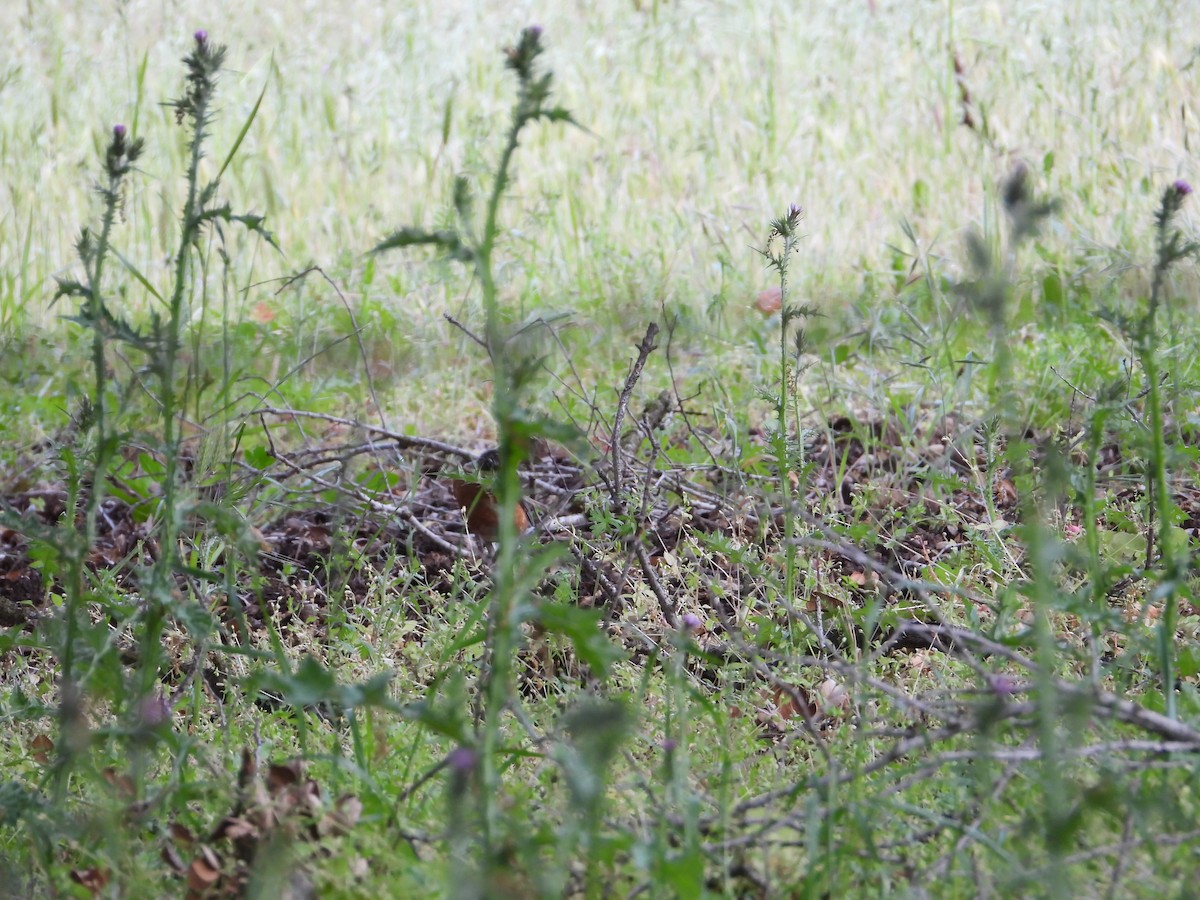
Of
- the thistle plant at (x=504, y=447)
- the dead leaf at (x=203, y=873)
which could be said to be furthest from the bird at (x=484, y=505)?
the thistle plant at (x=504, y=447)

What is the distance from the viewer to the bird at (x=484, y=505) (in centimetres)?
234

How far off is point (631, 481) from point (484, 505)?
0.32 metres

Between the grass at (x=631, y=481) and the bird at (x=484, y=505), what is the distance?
0.20 ft

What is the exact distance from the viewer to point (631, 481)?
2.43 metres

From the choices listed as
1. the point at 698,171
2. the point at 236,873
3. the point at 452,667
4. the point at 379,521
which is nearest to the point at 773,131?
the point at 698,171

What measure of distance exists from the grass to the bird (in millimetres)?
60

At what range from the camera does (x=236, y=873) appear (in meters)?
1.33

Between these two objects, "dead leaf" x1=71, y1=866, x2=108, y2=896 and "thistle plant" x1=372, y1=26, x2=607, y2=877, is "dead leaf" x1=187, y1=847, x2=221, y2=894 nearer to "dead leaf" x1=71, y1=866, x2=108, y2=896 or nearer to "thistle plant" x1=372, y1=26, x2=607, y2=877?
"dead leaf" x1=71, y1=866, x2=108, y2=896

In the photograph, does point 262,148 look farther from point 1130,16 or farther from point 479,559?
point 1130,16

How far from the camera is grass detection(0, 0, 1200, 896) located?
1.26m

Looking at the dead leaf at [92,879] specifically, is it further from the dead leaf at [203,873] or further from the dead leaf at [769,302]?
the dead leaf at [769,302]

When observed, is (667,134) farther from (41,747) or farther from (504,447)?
(504,447)

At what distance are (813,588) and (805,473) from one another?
0.96 feet

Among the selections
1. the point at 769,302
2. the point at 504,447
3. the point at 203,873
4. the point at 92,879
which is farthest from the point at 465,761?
the point at 769,302
